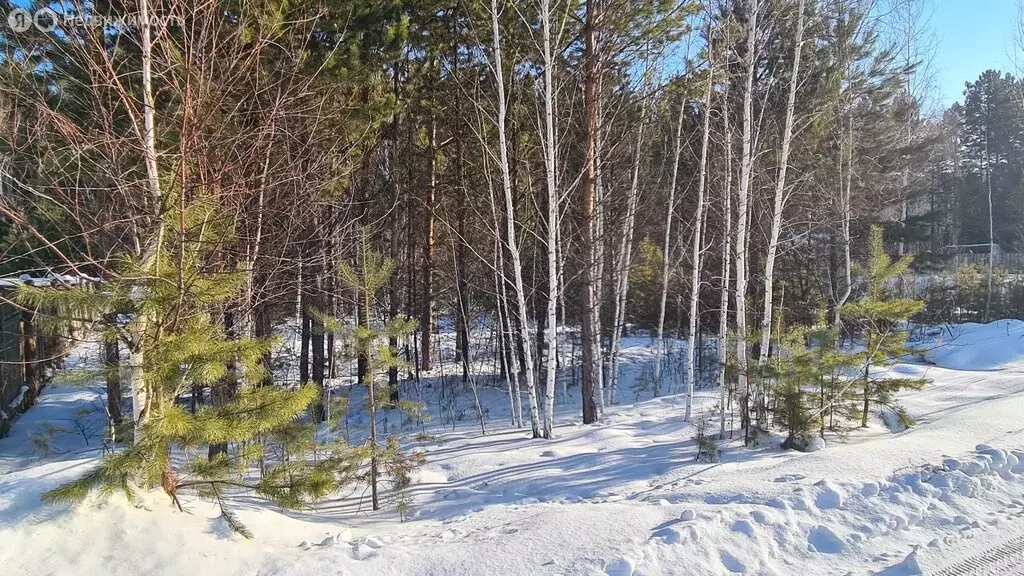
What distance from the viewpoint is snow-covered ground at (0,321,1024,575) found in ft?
11.0

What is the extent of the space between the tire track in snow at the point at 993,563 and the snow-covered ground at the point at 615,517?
48 millimetres

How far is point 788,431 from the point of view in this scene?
6.80 meters

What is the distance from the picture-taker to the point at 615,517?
415 centimetres

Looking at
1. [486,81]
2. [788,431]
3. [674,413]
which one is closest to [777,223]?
[788,431]

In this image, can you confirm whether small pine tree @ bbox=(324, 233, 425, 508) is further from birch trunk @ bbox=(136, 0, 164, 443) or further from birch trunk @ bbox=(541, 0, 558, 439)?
birch trunk @ bbox=(541, 0, 558, 439)

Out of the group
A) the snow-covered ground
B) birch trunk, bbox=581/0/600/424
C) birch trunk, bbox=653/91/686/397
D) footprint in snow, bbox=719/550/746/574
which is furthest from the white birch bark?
birch trunk, bbox=653/91/686/397

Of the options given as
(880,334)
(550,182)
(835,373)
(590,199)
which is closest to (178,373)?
(550,182)

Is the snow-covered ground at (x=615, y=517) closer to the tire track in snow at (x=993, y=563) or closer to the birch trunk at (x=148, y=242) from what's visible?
the tire track in snow at (x=993, y=563)

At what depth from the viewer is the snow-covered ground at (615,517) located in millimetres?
3361

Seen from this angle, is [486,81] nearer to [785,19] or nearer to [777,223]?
[785,19]

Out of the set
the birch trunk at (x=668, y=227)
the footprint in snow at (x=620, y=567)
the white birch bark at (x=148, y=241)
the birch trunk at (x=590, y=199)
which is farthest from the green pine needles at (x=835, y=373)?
the white birch bark at (x=148, y=241)

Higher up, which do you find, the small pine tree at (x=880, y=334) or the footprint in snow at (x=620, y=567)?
the small pine tree at (x=880, y=334)

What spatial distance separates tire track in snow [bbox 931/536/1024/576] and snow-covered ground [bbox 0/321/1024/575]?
0.05 m

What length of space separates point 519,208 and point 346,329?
712cm
